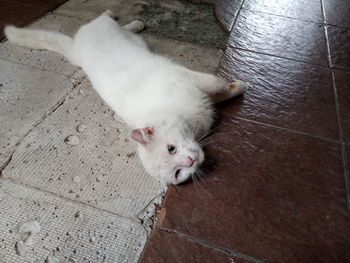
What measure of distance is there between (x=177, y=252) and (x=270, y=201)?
1.38 feet

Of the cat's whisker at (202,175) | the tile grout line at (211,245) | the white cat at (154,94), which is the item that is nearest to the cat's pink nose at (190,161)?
the white cat at (154,94)

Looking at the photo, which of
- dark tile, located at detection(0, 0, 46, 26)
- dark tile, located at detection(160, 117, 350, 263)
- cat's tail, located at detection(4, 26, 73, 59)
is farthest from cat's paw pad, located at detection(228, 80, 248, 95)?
dark tile, located at detection(0, 0, 46, 26)

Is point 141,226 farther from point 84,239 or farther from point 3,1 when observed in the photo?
point 3,1

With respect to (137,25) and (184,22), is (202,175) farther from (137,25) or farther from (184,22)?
(184,22)

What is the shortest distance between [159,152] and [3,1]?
7.08 ft

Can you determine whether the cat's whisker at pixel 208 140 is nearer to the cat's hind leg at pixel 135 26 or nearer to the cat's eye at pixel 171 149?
the cat's eye at pixel 171 149

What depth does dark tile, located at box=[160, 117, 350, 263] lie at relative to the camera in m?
1.10

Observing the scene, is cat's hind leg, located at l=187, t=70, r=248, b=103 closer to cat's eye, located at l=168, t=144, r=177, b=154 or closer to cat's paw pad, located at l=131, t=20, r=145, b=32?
cat's eye, located at l=168, t=144, r=177, b=154

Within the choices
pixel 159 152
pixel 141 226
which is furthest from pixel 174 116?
pixel 141 226

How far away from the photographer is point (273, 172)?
1.33m

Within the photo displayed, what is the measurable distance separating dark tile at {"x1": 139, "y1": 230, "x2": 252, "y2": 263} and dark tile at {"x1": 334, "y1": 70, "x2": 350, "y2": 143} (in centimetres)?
87

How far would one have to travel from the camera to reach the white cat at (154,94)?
4.00ft

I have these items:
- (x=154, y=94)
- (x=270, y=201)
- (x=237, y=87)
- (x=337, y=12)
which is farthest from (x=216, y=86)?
(x=337, y=12)

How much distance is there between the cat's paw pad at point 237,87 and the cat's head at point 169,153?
1.64 feet
